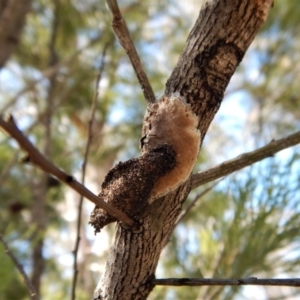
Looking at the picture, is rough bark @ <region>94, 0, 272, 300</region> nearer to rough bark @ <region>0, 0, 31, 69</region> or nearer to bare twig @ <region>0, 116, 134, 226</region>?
bare twig @ <region>0, 116, 134, 226</region>

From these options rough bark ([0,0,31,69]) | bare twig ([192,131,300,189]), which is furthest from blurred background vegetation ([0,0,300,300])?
bare twig ([192,131,300,189])

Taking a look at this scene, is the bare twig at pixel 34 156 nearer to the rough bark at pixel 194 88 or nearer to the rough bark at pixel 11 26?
the rough bark at pixel 194 88

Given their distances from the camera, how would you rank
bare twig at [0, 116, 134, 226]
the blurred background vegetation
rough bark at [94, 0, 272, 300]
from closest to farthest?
bare twig at [0, 116, 134, 226], rough bark at [94, 0, 272, 300], the blurred background vegetation

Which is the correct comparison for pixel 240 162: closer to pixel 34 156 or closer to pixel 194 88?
pixel 194 88

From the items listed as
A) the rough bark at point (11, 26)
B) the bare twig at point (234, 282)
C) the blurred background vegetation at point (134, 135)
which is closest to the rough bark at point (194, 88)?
the bare twig at point (234, 282)

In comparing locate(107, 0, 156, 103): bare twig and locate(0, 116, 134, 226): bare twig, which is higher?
locate(107, 0, 156, 103): bare twig

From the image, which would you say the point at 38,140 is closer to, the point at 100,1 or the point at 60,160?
the point at 60,160
